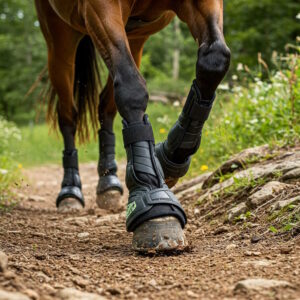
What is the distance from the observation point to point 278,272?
1.68 metres

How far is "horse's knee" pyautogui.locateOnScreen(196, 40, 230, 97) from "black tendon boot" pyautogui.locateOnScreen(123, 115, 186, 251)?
39cm

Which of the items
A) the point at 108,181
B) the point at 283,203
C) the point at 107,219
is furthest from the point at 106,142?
the point at 283,203

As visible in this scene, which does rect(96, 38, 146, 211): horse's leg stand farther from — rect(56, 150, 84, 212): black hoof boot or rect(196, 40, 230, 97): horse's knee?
rect(196, 40, 230, 97): horse's knee

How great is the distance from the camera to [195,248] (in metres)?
2.31

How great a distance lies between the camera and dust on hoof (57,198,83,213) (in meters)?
4.27

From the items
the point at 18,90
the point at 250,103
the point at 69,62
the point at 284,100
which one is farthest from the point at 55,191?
the point at 18,90

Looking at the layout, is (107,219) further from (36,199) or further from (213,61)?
(36,199)

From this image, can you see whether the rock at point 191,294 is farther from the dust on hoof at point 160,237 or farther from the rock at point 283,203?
the rock at point 283,203

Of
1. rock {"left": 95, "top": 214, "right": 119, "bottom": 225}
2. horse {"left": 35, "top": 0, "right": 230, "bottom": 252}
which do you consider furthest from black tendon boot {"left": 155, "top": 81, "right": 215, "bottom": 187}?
rock {"left": 95, "top": 214, "right": 119, "bottom": 225}

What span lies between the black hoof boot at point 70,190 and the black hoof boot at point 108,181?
19 centimetres

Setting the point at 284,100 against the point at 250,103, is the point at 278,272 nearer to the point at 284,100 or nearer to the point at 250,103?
the point at 284,100

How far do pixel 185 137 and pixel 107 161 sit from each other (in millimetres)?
Result: 1841

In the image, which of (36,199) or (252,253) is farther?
(36,199)

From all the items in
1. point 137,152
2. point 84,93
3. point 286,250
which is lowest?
point 286,250
